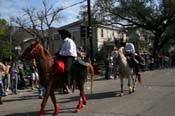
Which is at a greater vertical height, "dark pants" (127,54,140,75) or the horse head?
the horse head

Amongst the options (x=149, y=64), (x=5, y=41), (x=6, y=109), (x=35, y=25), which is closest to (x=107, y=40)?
(x=35, y=25)

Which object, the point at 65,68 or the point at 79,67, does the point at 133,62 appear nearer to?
the point at 79,67

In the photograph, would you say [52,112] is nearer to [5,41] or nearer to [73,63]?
[73,63]

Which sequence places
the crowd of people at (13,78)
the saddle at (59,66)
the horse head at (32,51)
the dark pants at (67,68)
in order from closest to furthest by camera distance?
the horse head at (32,51) < the saddle at (59,66) < the dark pants at (67,68) < the crowd of people at (13,78)

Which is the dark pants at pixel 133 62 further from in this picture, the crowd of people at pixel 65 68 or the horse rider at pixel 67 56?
the horse rider at pixel 67 56

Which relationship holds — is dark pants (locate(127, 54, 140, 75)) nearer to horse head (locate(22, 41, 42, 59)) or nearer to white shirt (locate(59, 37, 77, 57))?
white shirt (locate(59, 37, 77, 57))

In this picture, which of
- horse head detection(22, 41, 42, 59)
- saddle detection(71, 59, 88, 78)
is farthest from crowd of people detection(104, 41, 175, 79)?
horse head detection(22, 41, 42, 59)

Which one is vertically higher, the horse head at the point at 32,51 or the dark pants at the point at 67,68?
the horse head at the point at 32,51

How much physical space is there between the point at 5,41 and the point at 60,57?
279ft

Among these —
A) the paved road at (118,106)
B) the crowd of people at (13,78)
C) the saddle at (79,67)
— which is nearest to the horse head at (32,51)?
the saddle at (79,67)

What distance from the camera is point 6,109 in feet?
44.0

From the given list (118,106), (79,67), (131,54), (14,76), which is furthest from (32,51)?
(14,76)

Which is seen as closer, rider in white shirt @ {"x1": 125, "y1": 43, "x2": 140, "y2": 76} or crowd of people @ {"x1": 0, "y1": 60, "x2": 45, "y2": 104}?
rider in white shirt @ {"x1": 125, "y1": 43, "x2": 140, "y2": 76}

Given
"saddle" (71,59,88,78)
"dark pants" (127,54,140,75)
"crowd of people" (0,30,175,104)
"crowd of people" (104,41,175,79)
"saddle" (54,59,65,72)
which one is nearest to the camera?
"saddle" (54,59,65,72)
